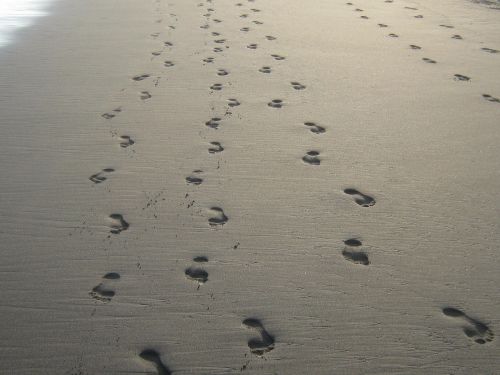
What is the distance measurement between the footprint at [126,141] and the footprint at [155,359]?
1.86 meters

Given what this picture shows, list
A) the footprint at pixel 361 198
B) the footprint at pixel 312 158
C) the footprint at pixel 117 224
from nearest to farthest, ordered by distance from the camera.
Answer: the footprint at pixel 117 224
the footprint at pixel 361 198
the footprint at pixel 312 158

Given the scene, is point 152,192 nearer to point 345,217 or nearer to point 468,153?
point 345,217

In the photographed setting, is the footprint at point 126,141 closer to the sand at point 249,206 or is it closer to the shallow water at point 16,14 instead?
the sand at point 249,206

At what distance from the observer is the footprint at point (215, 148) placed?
12.5 feet

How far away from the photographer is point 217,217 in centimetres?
318

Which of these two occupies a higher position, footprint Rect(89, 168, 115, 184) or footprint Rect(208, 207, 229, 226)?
footprint Rect(208, 207, 229, 226)

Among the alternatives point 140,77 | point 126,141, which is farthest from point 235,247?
point 140,77

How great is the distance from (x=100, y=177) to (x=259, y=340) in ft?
5.42

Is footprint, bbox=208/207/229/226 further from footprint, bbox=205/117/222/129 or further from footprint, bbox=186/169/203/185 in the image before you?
footprint, bbox=205/117/222/129

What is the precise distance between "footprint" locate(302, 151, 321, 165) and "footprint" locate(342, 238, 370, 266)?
0.82m

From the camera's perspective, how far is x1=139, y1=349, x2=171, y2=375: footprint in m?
2.29

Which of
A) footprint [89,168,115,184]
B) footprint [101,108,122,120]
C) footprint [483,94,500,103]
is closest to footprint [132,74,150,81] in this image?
footprint [101,108,122,120]

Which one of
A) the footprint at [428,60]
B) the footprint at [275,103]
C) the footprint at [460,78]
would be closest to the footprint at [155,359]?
the footprint at [275,103]

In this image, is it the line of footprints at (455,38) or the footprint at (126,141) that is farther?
the line of footprints at (455,38)
